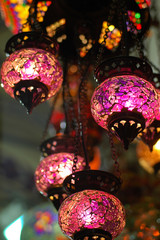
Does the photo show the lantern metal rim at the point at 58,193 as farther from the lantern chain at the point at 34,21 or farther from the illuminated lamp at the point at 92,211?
the lantern chain at the point at 34,21

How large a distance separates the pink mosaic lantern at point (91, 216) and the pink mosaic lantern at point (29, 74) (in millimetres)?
341

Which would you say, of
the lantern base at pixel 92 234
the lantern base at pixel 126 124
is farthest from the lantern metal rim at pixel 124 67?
the lantern base at pixel 92 234

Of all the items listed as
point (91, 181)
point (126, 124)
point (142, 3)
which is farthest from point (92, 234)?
point (142, 3)

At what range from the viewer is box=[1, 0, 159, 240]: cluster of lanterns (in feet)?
3.52

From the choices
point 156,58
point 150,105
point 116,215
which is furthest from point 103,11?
point 156,58

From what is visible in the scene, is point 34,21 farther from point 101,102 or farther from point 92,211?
point 92,211

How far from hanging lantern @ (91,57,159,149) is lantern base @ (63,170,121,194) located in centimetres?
12

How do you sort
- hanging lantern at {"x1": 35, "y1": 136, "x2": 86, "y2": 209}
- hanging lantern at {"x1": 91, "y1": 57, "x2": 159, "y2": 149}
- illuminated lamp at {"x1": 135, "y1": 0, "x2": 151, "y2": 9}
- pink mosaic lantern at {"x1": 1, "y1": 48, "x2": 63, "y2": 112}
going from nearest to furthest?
hanging lantern at {"x1": 91, "y1": 57, "x2": 159, "y2": 149} → pink mosaic lantern at {"x1": 1, "y1": 48, "x2": 63, "y2": 112} → hanging lantern at {"x1": 35, "y1": 136, "x2": 86, "y2": 209} → illuminated lamp at {"x1": 135, "y1": 0, "x2": 151, "y2": 9}

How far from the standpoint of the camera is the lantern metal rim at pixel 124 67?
1.15 meters

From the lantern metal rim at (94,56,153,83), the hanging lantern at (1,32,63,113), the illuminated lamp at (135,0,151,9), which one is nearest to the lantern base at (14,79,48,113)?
the hanging lantern at (1,32,63,113)

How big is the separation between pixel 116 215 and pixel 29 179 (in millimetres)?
4107

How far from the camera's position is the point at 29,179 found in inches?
201

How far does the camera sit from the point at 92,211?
108 centimetres

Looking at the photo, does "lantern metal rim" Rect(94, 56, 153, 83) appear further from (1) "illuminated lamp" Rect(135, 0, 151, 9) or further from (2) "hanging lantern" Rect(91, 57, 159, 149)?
(1) "illuminated lamp" Rect(135, 0, 151, 9)
